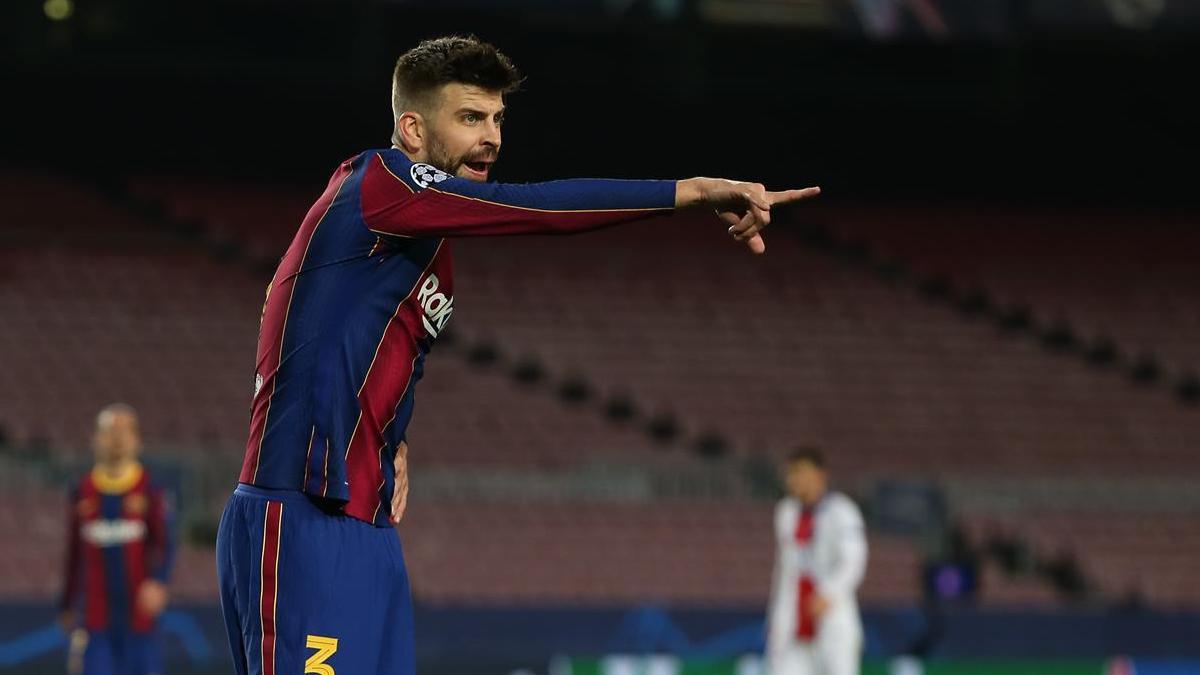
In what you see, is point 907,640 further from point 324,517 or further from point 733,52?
point 324,517

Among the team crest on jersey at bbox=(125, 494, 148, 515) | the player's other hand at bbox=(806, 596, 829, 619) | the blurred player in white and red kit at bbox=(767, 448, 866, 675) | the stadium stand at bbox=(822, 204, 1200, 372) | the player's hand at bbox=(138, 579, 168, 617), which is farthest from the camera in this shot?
the stadium stand at bbox=(822, 204, 1200, 372)

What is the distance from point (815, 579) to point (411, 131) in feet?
28.4

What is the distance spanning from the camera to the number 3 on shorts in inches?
154

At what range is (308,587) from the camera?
395 centimetres

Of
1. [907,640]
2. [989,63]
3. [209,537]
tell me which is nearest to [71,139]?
[209,537]

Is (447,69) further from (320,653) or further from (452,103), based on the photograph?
(320,653)

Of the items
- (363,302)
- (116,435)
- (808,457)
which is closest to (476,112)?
(363,302)

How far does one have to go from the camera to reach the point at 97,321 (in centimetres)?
1811

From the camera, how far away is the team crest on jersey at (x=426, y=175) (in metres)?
3.91

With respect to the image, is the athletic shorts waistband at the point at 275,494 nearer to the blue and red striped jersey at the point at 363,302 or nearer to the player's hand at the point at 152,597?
the blue and red striped jersey at the point at 363,302

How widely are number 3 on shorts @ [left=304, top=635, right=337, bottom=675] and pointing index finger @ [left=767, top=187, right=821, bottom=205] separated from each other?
1.22m

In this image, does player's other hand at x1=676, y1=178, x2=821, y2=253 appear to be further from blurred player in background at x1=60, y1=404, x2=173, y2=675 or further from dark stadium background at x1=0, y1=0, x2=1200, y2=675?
dark stadium background at x1=0, y1=0, x2=1200, y2=675

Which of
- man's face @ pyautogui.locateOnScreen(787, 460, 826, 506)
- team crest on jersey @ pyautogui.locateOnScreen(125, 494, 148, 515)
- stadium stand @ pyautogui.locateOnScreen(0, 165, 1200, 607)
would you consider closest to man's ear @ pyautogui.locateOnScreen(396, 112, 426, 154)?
team crest on jersey @ pyautogui.locateOnScreen(125, 494, 148, 515)

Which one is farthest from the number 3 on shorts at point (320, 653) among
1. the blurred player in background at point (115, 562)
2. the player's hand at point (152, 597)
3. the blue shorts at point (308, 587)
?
the blurred player in background at point (115, 562)
